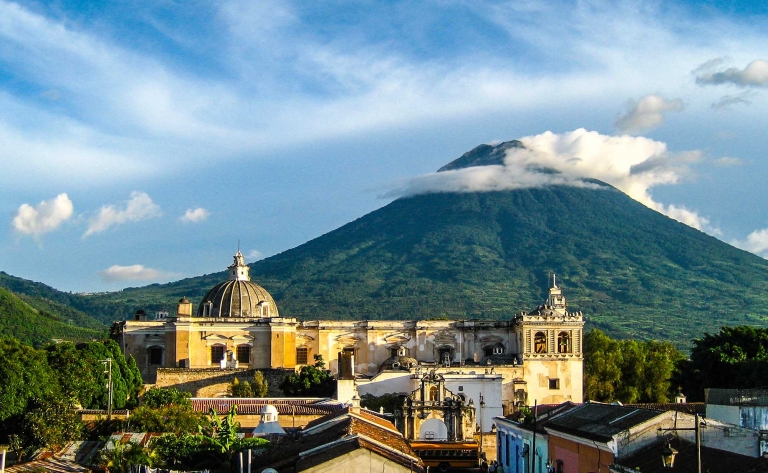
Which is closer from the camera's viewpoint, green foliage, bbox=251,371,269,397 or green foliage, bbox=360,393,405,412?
green foliage, bbox=360,393,405,412

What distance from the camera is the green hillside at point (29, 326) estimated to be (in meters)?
99.0

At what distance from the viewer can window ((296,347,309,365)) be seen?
7062cm

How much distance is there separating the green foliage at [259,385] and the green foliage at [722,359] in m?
22.2

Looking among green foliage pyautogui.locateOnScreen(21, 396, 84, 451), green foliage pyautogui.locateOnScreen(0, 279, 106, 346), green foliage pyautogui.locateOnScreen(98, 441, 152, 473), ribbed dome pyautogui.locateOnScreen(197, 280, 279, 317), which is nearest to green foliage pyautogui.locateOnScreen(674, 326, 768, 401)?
ribbed dome pyautogui.locateOnScreen(197, 280, 279, 317)

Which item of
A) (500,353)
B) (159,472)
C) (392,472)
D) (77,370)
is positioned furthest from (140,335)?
(392,472)

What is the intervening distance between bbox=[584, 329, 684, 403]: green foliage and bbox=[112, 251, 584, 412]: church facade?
315 centimetres

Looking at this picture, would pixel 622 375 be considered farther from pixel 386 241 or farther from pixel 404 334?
pixel 386 241

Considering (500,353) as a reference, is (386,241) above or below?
above

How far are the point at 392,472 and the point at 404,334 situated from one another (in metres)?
48.9

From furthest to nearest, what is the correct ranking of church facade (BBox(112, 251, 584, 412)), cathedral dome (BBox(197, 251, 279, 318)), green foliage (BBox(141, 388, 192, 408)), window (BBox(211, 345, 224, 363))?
cathedral dome (BBox(197, 251, 279, 318)), window (BBox(211, 345, 224, 363)), church facade (BBox(112, 251, 584, 412)), green foliage (BBox(141, 388, 192, 408))

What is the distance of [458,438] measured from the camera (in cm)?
4466

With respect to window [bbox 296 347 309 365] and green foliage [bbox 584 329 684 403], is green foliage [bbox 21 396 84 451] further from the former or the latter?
green foliage [bbox 584 329 684 403]

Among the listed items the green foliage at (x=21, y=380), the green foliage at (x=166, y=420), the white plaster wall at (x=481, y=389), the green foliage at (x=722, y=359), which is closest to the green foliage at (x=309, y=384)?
the white plaster wall at (x=481, y=389)

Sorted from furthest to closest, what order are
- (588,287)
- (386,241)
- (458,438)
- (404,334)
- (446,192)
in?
(446,192) → (386,241) → (588,287) → (404,334) → (458,438)
